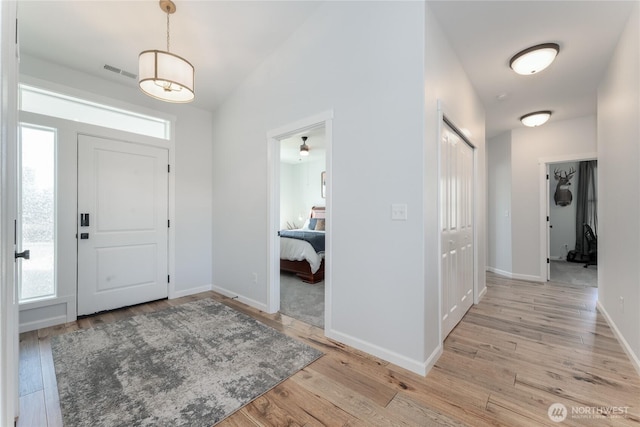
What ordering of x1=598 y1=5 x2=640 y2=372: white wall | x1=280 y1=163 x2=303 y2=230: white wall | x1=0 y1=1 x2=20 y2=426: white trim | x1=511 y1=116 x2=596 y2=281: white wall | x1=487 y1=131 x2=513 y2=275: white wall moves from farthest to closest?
x1=280 y1=163 x2=303 y2=230: white wall
x1=487 y1=131 x2=513 y2=275: white wall
x1=511 y1=116 x2=596 y2=281: white wall
x1=598 y1=5 x2=640 y2=372: white wall
x1=0 y1=1 x2=20 y2=426: white trim

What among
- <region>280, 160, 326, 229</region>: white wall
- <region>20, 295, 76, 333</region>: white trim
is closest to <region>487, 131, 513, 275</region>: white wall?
<region>280, 160, 326, 229</region>: white wall

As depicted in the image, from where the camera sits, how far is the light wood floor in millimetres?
1485

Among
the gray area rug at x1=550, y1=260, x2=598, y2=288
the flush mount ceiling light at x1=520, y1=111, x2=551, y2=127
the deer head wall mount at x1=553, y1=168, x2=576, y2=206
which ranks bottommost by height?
the gray area rug at x1=550, y1=260, x2=598, y2=288

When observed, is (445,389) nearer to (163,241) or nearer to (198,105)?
(163,241)

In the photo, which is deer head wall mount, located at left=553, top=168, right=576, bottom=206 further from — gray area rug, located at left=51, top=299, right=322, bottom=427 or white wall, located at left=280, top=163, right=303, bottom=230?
gray area rug, located at left=51, top=299, right=322, bottom=427

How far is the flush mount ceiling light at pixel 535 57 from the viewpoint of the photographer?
2.36 m

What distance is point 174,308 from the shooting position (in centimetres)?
317

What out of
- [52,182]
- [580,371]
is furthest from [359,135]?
[52,182]

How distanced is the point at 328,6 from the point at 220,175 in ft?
8.20

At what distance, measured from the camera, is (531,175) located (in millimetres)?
4477

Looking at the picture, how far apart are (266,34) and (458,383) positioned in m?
3.58

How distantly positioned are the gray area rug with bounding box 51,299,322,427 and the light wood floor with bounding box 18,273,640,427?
4.1 inches

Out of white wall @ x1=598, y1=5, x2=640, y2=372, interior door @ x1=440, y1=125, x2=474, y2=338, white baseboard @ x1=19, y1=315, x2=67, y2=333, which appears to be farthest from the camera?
white baseboard @ x1=19, y1=315, x2=67, y2=333

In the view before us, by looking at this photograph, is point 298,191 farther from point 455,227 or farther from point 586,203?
point 586,203
